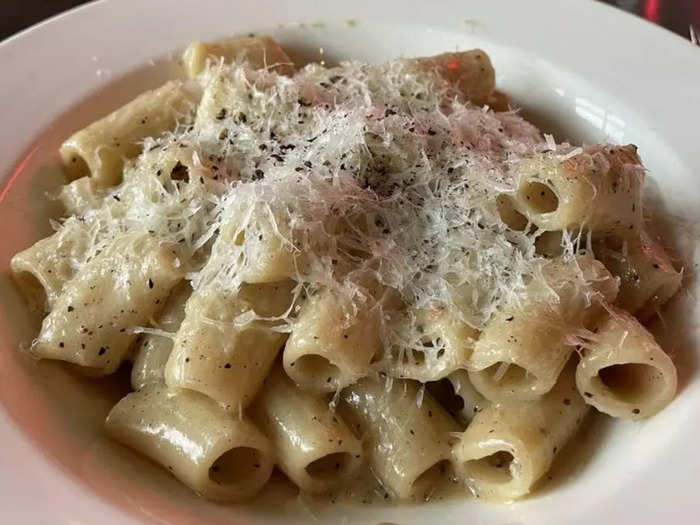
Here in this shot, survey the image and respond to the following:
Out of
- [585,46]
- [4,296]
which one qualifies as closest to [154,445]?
[4,296]

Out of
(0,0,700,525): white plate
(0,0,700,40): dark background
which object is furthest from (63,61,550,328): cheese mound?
(0,0,700,40): dark background

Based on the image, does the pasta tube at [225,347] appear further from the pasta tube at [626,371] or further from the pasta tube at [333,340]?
the pasta tube at [626,371]

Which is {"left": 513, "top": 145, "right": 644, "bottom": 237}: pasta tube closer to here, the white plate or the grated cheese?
the grated cheese

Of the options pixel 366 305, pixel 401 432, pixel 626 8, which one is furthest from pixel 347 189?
pixel 626 8

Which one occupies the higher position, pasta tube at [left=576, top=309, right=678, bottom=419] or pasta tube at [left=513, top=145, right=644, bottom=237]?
pasta tube at [left=513, top=145, right=644, bottom=237]

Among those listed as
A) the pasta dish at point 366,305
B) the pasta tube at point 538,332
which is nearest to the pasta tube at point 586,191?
the pasta dish at point 366,305

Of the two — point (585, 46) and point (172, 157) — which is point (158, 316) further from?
point (585, 46)
